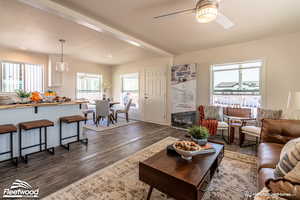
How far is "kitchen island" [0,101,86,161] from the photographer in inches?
95.3

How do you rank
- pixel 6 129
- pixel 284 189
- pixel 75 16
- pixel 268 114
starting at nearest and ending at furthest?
pixel 284 189 < pixel 6 129 < pixel 75 16 < pixel 268 114

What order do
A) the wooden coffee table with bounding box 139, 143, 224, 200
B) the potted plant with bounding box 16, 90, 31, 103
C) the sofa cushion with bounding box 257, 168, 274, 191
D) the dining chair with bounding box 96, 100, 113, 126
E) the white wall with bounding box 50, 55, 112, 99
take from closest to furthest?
1. the wooden coffee table with bounding box 139, 143, 224, 200
2. the sofa cushion with bounding box 257, 168, 274, 191
3. the potted plant with bounding box 16, 90, 31, 103
4. the dining chair with bounding box 96, 100, 113, 126
5. the white wall with bounding box 50, 55, 112, 99

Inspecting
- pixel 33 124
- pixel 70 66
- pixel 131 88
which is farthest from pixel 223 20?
pixel 70 66

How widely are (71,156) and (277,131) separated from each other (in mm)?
3600

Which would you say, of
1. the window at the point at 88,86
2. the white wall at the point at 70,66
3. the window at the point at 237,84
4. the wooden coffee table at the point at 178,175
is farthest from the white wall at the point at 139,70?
the wooden coffee table at the point at 178,175

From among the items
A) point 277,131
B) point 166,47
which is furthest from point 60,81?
point 277,131

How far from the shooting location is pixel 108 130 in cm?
440

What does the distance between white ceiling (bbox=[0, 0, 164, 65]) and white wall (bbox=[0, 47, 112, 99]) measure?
0.46 meters

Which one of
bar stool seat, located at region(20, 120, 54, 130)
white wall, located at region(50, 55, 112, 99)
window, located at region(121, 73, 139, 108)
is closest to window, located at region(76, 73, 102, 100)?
white wall, located at region(50, 55, 112, 99)

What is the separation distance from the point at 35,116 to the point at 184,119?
392cm

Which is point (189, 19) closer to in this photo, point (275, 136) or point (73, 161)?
point (275, 136)

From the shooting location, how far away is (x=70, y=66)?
5.69m

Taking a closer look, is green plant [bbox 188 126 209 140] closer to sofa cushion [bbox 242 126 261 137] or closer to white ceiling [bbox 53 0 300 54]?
sofa cushion [bbox 242 126 261 137]

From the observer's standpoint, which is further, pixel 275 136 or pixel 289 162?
pixel 275 136
